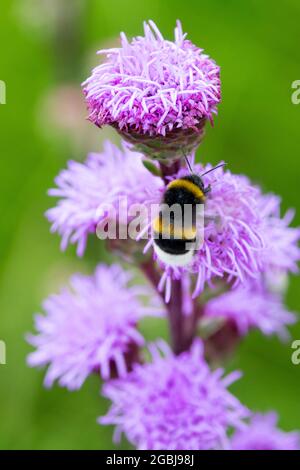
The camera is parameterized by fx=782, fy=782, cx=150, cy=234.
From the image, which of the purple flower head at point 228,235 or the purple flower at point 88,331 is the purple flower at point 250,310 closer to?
the purple flower at point 88,331

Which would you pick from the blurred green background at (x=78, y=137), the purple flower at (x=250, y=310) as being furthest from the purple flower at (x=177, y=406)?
Result: the blurred green background at (x=78, y=137)

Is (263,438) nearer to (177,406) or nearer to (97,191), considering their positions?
(177,406)

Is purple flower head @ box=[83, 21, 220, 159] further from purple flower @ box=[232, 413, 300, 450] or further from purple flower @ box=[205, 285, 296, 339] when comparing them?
purple flower @ box=[232, 413, 300, 450]

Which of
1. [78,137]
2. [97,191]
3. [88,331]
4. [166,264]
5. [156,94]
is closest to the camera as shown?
[156,94]

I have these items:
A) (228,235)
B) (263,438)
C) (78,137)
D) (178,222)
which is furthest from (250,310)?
(78,137)

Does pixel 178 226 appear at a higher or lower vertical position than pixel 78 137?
lower

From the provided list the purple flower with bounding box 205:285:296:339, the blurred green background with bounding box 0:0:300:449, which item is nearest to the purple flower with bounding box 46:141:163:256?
the purple flower with bounding box 205:285:296:339

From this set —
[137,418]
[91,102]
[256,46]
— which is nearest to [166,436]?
[137,418]
